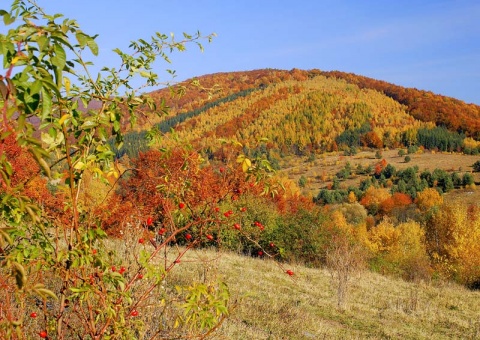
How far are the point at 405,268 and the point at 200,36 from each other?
30.0 m

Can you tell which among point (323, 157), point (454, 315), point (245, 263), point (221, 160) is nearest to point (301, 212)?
point (245, 263)

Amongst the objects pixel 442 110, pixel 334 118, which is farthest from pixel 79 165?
pixel 442 110

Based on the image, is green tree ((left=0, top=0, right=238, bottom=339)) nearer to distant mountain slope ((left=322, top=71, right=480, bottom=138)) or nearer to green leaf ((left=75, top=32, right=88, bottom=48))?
green leaf ((left=75, top=32, right=88, bottom=48))

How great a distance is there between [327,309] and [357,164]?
119623 millimetres

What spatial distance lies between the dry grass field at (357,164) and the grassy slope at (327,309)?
83.8 meters

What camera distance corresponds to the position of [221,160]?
3.21m

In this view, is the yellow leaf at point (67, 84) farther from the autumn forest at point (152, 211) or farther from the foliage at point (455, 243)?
the foliage at point (455, 243)

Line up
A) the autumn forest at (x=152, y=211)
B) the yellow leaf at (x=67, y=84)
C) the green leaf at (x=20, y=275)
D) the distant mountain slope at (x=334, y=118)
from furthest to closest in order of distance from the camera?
the distant mountain slope at (x=334, y=118) → the yellow leaf at (x=67, y=84) → the autumn forest at (x=152, y=211) → the green leaf at (x=20, y=275)

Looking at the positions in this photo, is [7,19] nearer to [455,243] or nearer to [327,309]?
[327,309]

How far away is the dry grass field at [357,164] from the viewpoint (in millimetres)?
110375

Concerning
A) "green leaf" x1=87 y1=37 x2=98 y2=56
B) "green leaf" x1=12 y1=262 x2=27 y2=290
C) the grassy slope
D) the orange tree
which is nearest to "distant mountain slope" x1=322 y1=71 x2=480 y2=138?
the grassy slope

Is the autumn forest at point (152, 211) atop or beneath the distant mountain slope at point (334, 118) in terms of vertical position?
beneath

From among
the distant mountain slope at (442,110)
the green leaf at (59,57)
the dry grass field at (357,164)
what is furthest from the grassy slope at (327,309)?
the distant mountain slope at (442,110)

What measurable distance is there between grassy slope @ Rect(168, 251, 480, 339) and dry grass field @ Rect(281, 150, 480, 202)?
83782 mm
